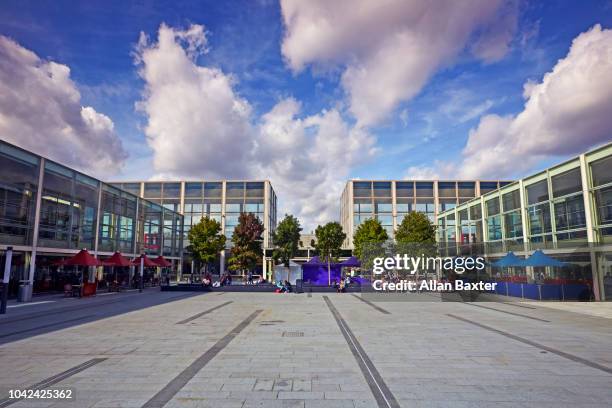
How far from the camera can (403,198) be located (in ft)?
249

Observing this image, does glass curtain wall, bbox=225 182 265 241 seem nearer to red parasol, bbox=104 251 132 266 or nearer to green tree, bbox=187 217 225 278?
green tree, bbox=187 217 225 278

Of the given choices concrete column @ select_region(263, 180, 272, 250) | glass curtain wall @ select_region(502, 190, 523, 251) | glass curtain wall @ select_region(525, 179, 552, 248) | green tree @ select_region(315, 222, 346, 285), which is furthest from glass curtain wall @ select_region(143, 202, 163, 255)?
glass curtain wall @ select_region(525, 179, 552, 248)

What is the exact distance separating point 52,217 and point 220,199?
150ft

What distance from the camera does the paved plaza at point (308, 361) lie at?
245 inches

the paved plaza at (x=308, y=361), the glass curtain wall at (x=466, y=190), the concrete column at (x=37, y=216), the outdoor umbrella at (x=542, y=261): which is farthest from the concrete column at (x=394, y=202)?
the concrete column at (x=37, y=216)

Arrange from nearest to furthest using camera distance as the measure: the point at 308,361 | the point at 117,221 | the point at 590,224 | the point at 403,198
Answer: the point at 308,361 → the point at 590,224 → the point at 117,221 → the point at 403,198

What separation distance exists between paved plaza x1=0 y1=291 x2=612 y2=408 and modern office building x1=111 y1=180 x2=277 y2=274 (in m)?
56.4

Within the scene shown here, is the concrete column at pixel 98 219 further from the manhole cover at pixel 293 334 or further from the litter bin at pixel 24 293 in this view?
the manhole cover at pixel 293 334

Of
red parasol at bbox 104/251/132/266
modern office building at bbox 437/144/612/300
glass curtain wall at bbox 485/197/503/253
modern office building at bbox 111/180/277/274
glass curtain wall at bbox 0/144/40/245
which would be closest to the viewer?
glass curtain wall at bbox 0/144/40/245

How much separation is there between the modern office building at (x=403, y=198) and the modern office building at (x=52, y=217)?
47191mm

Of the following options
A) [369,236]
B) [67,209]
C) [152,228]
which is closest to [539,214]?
[369,236]

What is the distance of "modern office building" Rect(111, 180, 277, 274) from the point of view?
7144 cm

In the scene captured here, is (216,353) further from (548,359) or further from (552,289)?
(552,289)

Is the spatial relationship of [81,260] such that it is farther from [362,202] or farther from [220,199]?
[362,202]
